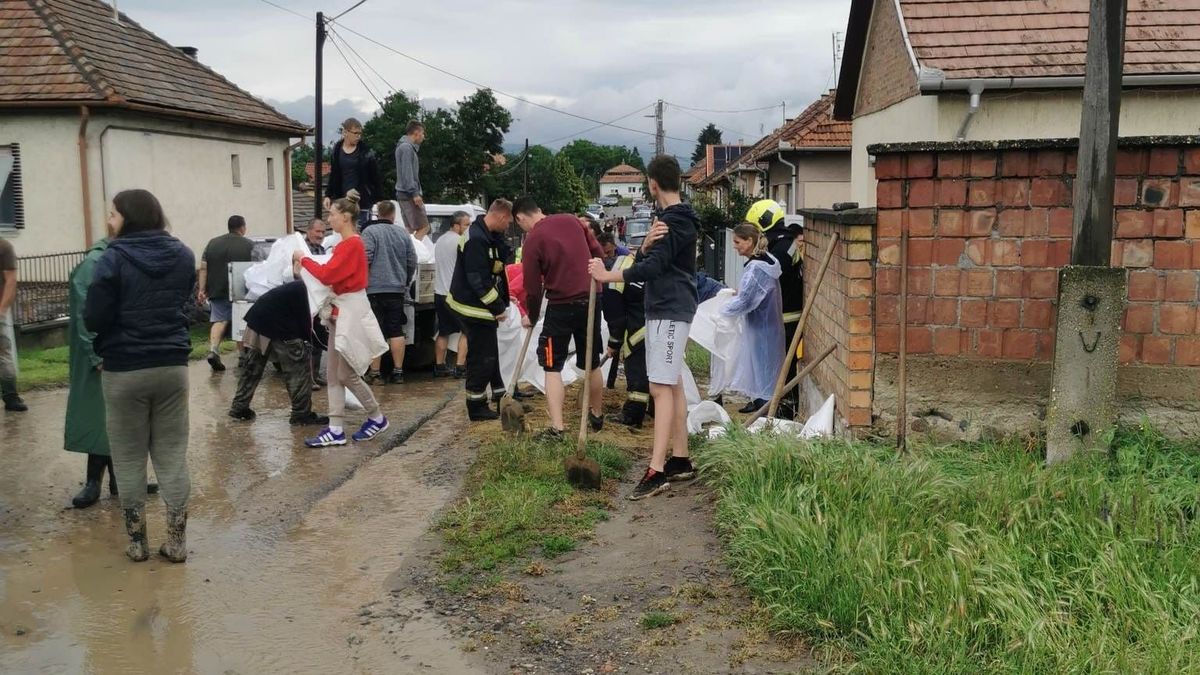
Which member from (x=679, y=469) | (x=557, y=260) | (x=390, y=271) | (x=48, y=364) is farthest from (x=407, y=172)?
(x=679, y=469)

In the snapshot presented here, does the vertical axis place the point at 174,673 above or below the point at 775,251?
below

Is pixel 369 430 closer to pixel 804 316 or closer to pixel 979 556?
pixel 804 316

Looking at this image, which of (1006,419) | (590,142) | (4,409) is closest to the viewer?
(1006,419)

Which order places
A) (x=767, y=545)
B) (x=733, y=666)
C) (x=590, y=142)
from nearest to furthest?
(x=733, y=666) < (x=767, y=545) < (x=590, y=142)

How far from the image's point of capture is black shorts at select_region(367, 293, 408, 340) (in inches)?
408

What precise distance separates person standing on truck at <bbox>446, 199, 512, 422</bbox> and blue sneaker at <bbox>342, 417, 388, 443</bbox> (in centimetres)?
78

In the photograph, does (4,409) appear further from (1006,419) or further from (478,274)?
(1006,419)

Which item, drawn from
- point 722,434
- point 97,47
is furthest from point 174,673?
point 97,47

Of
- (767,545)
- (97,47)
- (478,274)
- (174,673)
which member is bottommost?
(174,673)

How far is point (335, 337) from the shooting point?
789cm

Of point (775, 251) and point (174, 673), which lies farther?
point (775, 251)

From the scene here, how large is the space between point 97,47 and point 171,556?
54.9 feet

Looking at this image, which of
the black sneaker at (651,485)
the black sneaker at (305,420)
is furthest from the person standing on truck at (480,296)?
the black sneaker at (651,485)

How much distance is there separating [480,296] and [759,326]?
221cm
